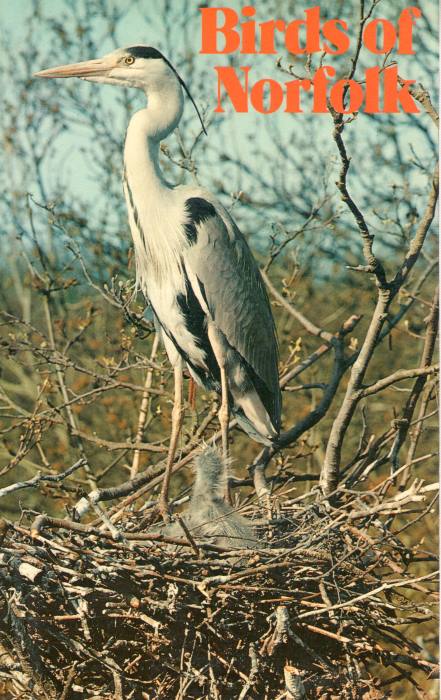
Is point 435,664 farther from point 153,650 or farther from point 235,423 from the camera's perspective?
point 235,423

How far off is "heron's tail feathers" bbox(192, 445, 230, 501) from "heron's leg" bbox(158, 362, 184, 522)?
0.49 ft

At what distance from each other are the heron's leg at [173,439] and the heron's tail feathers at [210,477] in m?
0.15

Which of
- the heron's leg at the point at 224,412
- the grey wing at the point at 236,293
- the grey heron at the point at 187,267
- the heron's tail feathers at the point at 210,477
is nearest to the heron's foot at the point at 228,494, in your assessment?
the heron's tail feathers at the point at 210,477

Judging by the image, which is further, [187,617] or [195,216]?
[195,216]

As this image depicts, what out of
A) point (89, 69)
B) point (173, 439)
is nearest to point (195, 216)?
point (89, 69)

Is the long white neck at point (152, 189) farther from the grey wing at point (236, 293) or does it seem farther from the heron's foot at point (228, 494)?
the heron's foot at point (228, 494)

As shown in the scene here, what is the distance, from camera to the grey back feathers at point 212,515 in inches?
125

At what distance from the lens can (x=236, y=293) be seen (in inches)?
161

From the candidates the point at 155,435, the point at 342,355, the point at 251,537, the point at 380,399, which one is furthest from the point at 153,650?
the point at 380,399

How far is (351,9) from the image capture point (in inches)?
→ 249

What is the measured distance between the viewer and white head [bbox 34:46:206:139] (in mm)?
3891

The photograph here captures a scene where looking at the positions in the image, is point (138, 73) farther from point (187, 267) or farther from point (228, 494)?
point (228, 494)

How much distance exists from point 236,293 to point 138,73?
2.93 ft

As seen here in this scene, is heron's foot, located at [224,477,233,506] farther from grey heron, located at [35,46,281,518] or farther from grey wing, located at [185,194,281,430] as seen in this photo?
grey wing, located at [185,194,281,430]
